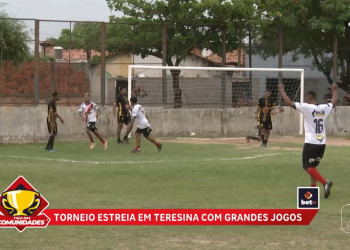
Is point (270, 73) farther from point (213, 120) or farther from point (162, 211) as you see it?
point (162, 211)

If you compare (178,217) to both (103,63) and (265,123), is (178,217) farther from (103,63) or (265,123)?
(103,63)

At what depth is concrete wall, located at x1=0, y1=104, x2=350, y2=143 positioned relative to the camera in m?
27.3

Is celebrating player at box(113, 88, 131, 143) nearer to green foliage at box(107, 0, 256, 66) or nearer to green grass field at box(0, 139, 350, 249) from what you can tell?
green grass field at box(0, 139, 350, 249)

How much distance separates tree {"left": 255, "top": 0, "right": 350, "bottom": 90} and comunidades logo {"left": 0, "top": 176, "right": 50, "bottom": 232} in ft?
74.4

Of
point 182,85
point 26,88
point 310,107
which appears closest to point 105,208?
point 310,107

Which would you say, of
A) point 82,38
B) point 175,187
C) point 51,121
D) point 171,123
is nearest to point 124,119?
point 171,123

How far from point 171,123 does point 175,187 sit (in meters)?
14.4

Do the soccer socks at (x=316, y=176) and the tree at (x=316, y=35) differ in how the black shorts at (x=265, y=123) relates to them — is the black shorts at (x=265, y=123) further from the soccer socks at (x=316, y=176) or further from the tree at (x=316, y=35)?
the soccer socks at (x=316, y=176)

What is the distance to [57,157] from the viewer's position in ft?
70.8

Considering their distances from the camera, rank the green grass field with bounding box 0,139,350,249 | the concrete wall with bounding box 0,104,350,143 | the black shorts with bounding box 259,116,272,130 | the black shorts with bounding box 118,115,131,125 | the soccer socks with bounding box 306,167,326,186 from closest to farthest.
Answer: the green grass field with bounding box 0,139,350,249, the soccer socks with bounding box 306,167,326,186, the black shorts with bounding box 259,116,272,130, the black shorts with bounding box 118,115,131,125, the concrete wall with bounding box 0,104,350,143

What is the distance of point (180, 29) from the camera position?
101ft

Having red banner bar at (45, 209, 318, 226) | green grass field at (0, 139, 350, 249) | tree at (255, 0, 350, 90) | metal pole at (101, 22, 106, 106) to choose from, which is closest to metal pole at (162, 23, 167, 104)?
metal pole at (101, 22, 106, 106)

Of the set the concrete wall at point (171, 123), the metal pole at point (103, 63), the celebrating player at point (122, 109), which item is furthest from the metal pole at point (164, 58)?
the celebrating player at point (122, 109)

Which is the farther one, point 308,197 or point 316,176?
point 316,176
